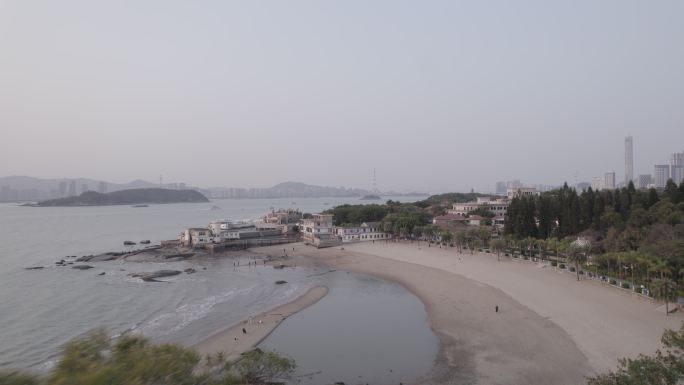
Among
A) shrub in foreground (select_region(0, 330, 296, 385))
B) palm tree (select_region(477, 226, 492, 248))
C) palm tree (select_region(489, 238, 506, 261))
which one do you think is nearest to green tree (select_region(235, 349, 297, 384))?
shrub in foreground (select_region(0, 330, 296, 385))

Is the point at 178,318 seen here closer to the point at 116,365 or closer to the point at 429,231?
the point at 116,365

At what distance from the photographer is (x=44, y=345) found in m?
20.8

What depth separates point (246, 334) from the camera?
21.6 m

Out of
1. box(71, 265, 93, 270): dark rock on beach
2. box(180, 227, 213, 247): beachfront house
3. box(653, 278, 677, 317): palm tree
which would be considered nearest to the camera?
box(653, 278, 677, 317): palm tree

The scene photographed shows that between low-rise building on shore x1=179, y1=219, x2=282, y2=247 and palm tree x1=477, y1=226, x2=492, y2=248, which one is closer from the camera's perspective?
palm tree x1=477, y1=226, x2=492, y2=248

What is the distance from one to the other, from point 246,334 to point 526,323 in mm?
14184

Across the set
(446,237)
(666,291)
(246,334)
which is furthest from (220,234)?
(666,291)

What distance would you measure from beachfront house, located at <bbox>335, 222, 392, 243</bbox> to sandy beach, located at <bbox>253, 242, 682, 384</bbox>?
2105 centimetres

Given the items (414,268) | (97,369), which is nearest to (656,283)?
(414,268)

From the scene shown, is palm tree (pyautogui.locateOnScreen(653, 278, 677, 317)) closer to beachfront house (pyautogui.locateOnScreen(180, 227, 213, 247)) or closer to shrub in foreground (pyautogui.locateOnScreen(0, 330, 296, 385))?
shrub in foreground (pyautogui.locateOnScreen(0, 330, 296, 385))

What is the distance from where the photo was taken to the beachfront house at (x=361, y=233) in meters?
57.6

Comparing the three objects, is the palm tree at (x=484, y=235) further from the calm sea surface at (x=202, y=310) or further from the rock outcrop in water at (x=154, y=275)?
the rock outcrop in water at (x=154, y=275)

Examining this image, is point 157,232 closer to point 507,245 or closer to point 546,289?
point 507,245

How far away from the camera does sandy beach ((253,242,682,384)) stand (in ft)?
53.3
